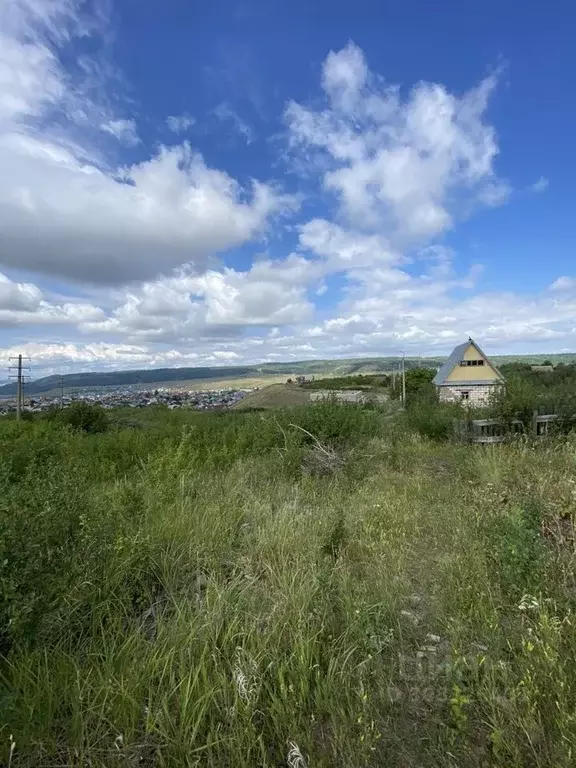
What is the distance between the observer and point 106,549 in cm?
301

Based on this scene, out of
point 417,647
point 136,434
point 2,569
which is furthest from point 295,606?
point 136,434

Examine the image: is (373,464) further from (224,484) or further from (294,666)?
(294,666)

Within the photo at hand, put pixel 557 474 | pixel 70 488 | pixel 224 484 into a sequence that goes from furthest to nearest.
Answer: pixel 224 484
pixel 557 474
pixel 70 488

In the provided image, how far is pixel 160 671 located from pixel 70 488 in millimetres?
1853

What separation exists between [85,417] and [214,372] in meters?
109

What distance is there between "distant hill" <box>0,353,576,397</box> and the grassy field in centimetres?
6425

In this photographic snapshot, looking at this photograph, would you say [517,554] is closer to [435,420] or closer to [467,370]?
[435,420]

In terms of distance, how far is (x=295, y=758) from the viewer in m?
1.80

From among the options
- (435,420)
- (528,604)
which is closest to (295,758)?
(528,604)

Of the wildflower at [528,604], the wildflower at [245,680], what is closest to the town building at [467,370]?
the wildflower at [528,604]

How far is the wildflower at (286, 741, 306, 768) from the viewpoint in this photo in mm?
1705

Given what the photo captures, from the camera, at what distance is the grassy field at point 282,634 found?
74.0 inches

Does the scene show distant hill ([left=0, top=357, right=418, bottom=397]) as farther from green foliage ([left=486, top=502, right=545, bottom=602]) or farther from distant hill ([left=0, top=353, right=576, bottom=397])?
green foliage ([left=486, top=502, right=545, bottom=602])

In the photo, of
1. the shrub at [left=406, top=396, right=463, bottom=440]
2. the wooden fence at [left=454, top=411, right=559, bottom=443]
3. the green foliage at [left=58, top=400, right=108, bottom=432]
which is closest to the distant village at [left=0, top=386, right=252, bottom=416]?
the green foliage at [left=58, top=400, right=108, bottom=432]
